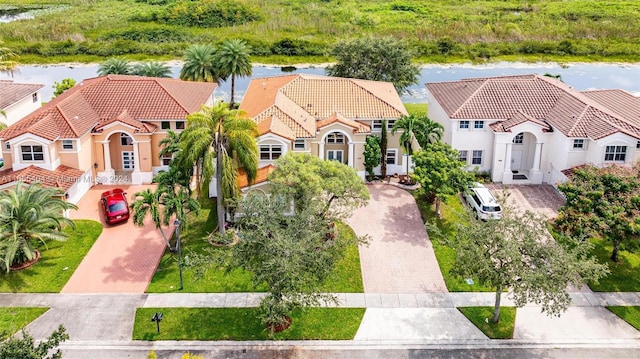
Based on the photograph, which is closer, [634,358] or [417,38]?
[634,358]

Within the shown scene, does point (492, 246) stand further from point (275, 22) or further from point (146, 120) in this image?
point (275, 22)

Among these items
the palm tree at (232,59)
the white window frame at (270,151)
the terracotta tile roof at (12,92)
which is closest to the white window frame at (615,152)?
the white window frame at (270,151)

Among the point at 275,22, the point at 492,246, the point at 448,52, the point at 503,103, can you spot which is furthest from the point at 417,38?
the point at 492,246

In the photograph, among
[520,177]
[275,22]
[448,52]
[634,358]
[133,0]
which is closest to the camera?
[634,358]

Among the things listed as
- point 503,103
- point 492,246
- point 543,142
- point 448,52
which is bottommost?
point 492,246

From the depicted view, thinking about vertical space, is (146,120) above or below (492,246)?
above

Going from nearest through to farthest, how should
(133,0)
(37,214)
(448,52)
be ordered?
(37,214) → (448,52) → (133,0)
